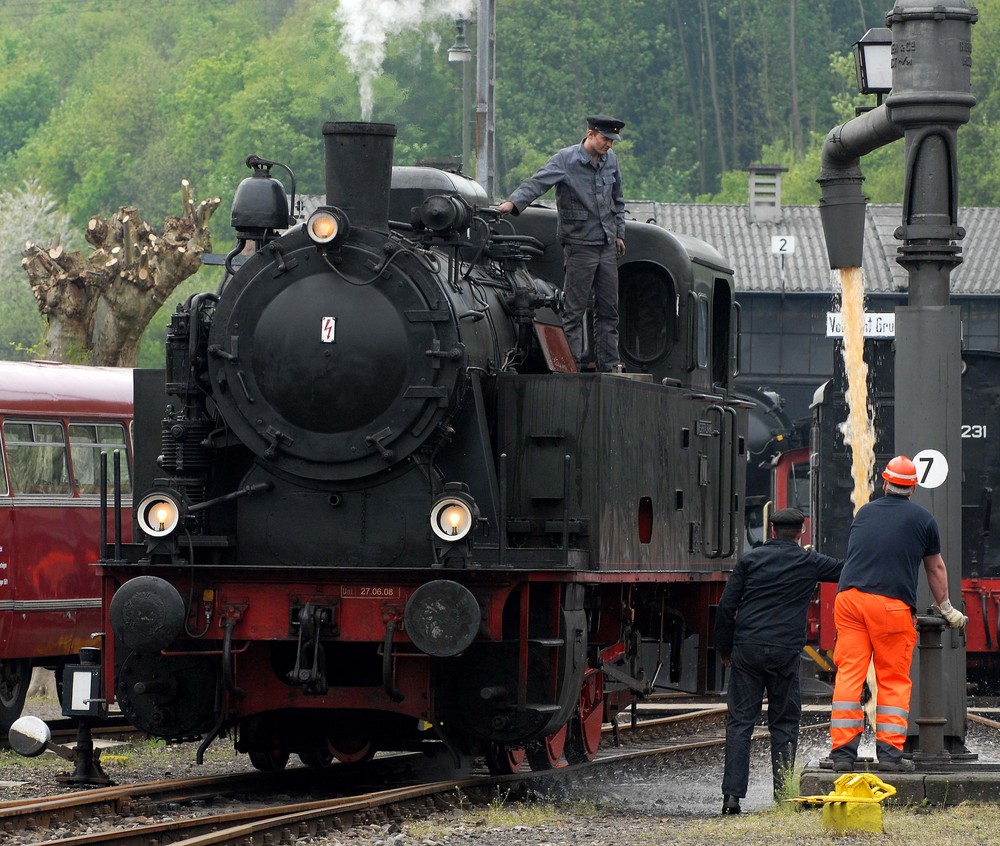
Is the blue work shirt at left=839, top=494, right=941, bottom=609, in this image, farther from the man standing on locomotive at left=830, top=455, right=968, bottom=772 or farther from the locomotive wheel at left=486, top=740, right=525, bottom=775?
the locomotive wheel at left=486, top=740, right=525, bottom=775

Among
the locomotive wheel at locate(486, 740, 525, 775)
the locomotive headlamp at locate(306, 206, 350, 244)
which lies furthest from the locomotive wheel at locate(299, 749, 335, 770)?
the locomotive headlamp at locate(306, 206, 350, 244)

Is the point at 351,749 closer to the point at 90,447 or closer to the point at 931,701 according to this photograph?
the point at 931,701

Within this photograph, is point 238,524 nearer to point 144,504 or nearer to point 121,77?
point 144,504

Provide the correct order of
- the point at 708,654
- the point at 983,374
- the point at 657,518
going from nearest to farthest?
the point at 657,518 → the point at 708,654 → the point at 983,374

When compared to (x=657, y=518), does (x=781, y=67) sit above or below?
above

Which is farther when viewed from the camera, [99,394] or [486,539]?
[99,394]

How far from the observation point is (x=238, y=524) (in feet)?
34.5

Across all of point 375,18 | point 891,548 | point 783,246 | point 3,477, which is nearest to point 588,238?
point 891,548

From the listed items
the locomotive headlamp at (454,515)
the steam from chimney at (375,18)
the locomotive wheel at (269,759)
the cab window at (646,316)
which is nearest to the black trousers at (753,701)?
the locomotive headlamp at (454,515)

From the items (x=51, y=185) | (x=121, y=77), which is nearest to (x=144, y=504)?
(x=51, y=185)

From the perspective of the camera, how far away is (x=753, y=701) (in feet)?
34.2

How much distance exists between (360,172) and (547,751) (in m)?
3.37

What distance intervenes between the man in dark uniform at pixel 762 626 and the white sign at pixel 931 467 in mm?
656

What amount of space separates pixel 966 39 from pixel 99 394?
7.77m
